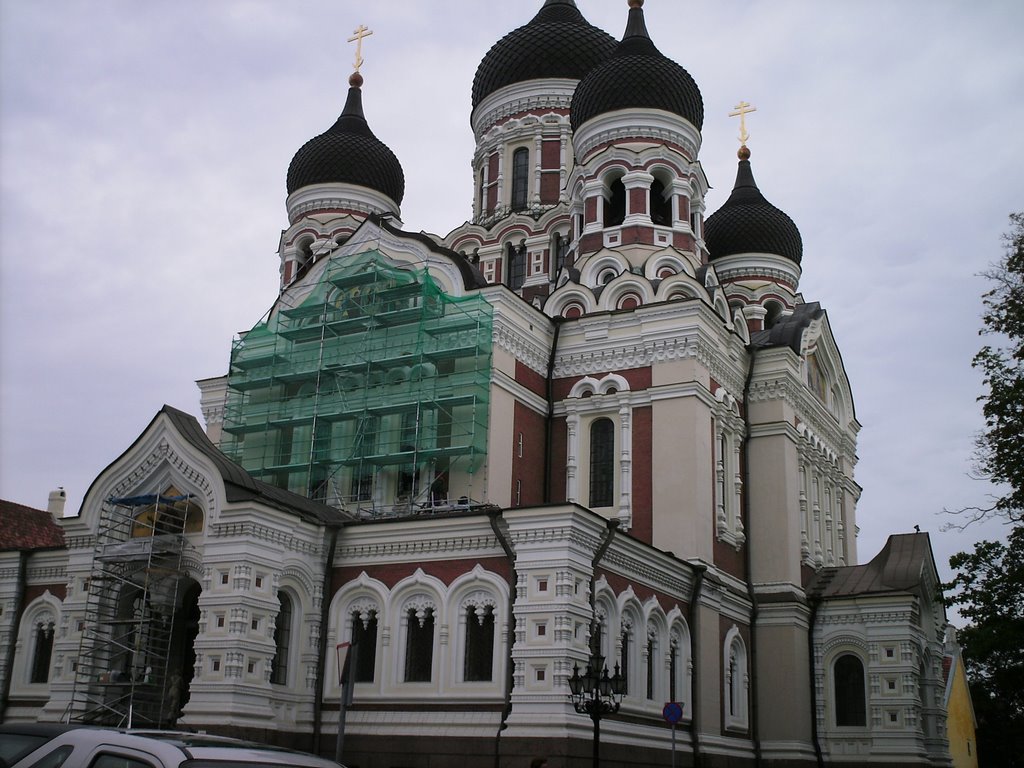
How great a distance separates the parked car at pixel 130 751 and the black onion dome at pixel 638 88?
70.5ft

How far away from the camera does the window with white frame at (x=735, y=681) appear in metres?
20.7

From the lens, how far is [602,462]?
22.0m

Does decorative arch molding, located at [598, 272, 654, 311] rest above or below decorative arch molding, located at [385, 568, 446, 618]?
above

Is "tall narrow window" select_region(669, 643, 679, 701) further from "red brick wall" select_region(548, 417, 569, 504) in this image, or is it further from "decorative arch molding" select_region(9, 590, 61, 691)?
"decorative arch molding" select_region(9, 590, 61, 691)

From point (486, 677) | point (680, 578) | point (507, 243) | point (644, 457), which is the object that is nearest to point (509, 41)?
point (507, 243)

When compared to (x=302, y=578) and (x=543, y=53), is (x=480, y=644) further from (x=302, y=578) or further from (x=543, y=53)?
(x=543, y=53)

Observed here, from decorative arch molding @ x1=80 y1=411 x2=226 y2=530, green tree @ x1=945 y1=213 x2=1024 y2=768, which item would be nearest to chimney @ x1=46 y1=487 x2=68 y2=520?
decorative arch molding @ x1=80 y1=411 x2=226 y2=530

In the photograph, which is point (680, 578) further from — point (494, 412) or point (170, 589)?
point (170, 589)

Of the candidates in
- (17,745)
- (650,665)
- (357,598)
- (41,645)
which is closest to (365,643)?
(357,598)

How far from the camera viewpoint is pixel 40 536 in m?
26.7

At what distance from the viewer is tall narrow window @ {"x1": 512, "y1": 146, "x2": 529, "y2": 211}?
28844mm

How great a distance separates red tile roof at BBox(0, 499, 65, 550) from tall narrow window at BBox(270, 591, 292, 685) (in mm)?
10415

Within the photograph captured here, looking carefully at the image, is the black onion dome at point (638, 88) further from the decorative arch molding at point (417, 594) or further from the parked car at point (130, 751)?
the parked car at point (130, 751)

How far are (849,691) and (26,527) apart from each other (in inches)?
731
